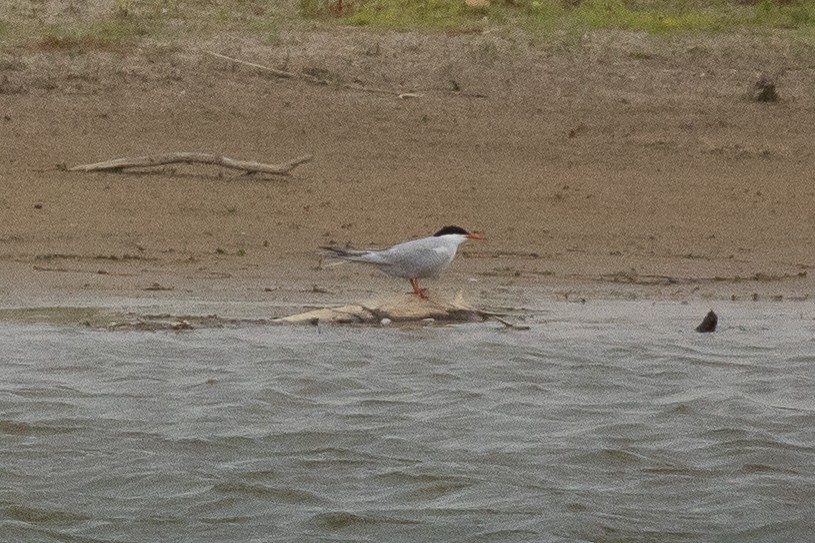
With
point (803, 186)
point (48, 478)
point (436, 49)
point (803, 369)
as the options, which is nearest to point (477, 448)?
point (48, 478)

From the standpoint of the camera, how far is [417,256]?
860cm

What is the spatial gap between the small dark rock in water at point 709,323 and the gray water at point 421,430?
7cm

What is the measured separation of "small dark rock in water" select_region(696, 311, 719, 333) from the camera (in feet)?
27.5

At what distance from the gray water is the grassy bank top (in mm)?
5196

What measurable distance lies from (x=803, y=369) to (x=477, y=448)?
2.25 metres

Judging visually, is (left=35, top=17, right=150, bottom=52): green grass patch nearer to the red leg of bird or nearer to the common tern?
the common tern

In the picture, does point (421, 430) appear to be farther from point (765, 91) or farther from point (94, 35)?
point (94, 35)

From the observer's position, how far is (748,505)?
19.3ft

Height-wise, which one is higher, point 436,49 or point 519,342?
point 436,49

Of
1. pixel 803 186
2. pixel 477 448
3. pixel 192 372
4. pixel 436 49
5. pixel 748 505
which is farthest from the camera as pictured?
pixel 436 49

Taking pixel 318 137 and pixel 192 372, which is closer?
pixel 192 372

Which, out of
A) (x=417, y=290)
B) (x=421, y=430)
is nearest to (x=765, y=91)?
(x=417, y=290)

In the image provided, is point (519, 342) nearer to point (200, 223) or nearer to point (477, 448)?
point (477, 448)

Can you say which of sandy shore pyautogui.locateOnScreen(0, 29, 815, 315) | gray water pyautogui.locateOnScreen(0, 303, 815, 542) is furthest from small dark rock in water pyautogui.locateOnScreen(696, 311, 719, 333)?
sandy shore pyautogui.locateOnScreen(0, 29, 815, 315)
